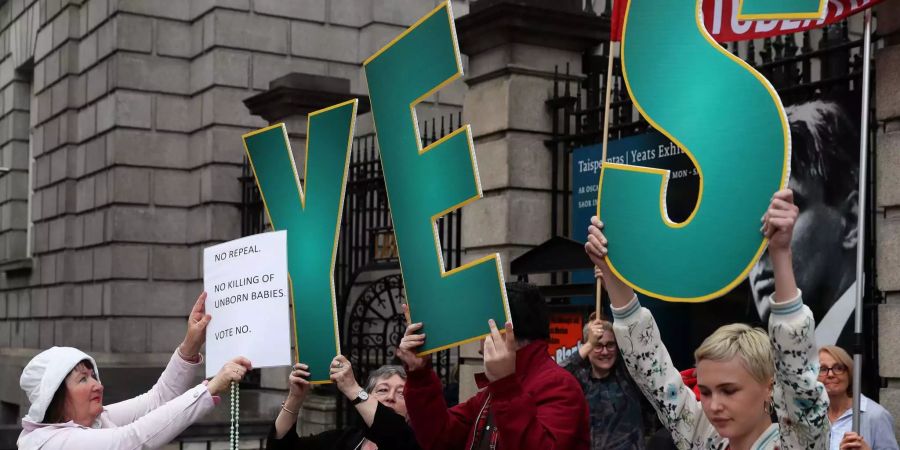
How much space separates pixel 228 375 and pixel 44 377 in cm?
68

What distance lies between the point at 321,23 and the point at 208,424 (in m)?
7.94

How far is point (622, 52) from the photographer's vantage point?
3.88 meters

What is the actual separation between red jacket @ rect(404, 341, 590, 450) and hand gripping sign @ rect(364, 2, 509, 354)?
0.18 meters

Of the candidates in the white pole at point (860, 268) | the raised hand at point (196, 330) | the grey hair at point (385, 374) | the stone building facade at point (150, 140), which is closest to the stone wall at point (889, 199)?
the white pole at point (860, 268)

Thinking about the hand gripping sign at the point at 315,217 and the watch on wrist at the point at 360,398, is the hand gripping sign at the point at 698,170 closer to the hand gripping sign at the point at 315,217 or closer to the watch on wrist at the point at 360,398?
the watch on wrist at the point at 360,398

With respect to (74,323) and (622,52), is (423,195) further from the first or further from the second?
(74,323)

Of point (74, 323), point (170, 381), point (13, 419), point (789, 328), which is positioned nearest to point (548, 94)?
point (170, 381)

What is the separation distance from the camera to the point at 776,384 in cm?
290

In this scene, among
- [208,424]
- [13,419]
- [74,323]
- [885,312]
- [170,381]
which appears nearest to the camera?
[170,381]

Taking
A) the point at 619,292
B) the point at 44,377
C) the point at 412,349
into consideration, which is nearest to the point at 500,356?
the point at 619,292

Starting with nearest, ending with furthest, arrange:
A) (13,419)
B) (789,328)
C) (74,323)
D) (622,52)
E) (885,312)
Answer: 1. (789,328)
2. (622,52)
3. (885,312)
4. (74,323)
5. (13,419)

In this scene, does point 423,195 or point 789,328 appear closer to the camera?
point 789,328

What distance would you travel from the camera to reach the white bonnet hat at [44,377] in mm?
4223

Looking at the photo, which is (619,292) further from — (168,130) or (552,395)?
(168,130)
